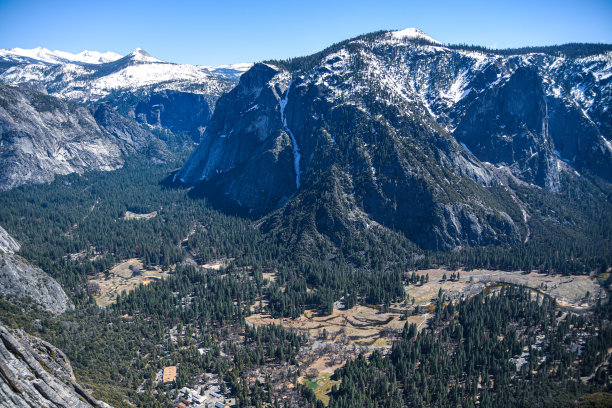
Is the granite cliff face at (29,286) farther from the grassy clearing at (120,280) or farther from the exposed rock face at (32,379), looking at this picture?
the exposed rock face at (32,379)

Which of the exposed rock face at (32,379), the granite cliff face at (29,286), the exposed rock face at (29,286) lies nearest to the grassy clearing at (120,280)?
the granite cliff face at (29,286)

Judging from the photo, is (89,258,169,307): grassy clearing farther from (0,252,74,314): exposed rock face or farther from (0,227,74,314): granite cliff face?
(0,252,74,314): exposed rock face

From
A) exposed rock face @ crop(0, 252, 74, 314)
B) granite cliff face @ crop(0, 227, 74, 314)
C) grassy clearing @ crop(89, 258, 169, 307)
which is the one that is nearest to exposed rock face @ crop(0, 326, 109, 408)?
granite cliff face @ crop(0, 227, 74, 314)

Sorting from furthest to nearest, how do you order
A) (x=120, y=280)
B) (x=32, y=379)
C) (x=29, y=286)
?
(x=120, y=280) → (x=29, y=286) → (x=32, y=379)

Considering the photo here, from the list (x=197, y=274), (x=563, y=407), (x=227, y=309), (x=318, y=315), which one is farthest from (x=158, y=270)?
(x=563, y=407)

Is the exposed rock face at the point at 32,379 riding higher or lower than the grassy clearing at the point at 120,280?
higher

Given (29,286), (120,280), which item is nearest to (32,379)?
(29,286)

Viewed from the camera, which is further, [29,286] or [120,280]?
[120,280]

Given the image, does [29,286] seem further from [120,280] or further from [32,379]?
[32,379]

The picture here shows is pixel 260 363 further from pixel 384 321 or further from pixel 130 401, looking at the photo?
pixel 384 321
